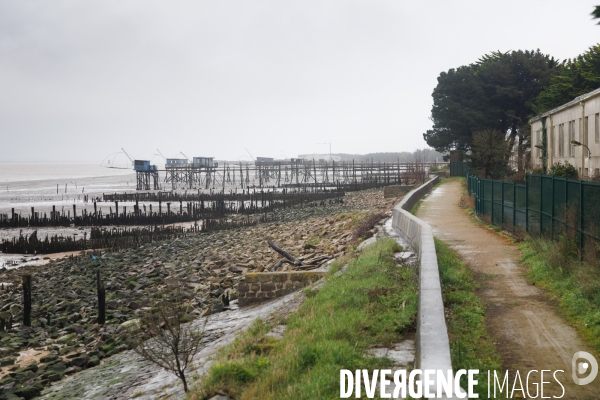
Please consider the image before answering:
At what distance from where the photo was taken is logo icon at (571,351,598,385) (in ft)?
19.9

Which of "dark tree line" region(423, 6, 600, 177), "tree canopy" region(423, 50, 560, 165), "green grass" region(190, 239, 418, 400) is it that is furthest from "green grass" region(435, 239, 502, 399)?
"tree canopy" region(423, 50, 560, 165)

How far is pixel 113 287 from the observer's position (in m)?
20.3

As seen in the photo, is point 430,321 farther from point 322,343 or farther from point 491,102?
point 491,102

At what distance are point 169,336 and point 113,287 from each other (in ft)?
39.0

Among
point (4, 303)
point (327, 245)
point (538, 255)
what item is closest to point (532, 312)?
point (538, 255)

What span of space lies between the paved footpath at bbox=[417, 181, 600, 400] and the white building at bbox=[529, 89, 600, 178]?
1145 centimetres

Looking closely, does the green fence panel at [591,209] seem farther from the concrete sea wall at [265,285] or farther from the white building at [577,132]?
the white building at [577,132]

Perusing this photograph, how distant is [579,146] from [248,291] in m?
17.9

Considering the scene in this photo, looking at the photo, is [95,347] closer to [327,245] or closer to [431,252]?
[431,252]

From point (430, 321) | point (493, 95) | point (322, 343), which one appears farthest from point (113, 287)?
point (493, 95)

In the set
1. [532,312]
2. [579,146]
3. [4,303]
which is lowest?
[4,303]

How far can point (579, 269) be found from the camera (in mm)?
10008

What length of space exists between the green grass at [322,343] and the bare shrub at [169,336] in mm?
565

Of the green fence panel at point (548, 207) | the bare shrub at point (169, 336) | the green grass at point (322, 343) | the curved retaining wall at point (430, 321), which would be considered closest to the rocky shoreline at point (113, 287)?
the bare shrub at point (169, 336)
